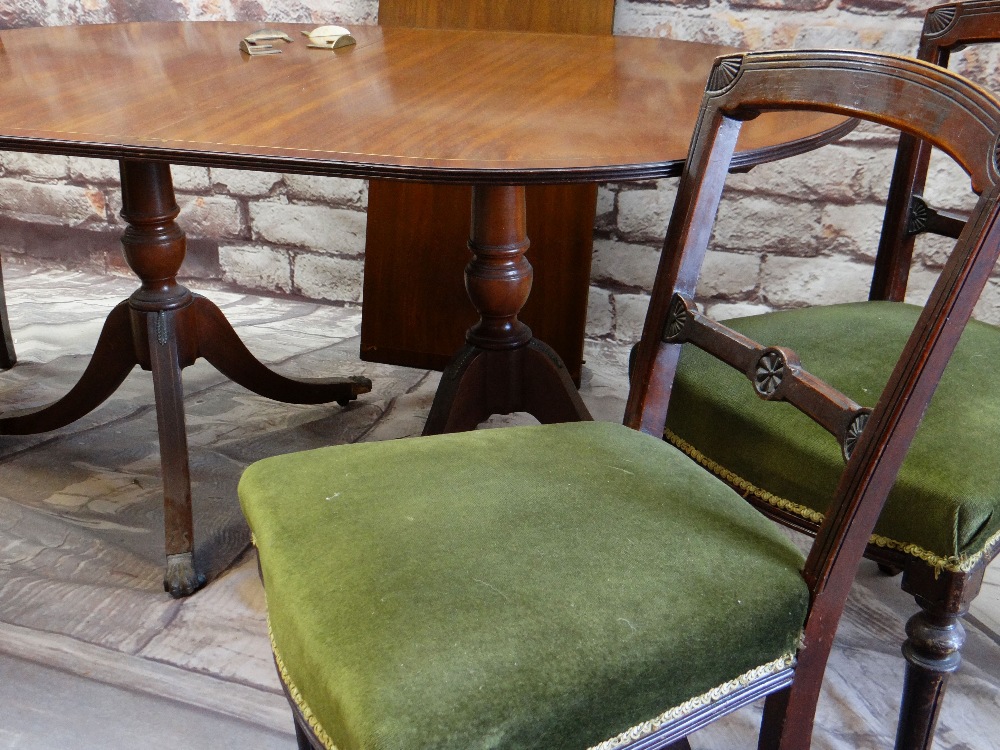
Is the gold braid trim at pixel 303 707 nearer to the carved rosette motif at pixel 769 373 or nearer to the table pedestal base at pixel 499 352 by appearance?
the carved rosette motif at pixel 769 373

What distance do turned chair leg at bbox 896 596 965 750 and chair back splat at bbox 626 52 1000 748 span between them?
0.18 m

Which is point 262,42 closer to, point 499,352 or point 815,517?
point 499,352

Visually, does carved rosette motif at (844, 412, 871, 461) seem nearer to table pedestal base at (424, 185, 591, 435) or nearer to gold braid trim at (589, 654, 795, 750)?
gold braid trim at (589, 654, 795, 750)

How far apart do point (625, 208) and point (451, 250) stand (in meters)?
0.46

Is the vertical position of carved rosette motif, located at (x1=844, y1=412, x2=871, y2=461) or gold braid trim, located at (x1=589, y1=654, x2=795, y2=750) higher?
carved rosette motif, located at (x1=844, y1=412, x2=871, y2=461)

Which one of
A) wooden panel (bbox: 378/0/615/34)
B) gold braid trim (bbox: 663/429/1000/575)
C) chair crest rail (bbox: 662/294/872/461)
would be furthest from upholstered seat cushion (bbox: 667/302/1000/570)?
wooden panel (bbox: 378/0/615/34)

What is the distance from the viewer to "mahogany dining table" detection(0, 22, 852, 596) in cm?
113

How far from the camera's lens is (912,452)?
982 mm

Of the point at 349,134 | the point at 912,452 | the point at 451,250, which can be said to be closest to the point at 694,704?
the point at 912,452

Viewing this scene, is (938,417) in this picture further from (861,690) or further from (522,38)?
(522,38)

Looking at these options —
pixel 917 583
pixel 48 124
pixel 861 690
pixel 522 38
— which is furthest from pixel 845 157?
pixel 48 124

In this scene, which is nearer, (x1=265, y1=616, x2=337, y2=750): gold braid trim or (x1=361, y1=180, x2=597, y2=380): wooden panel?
(x1=265, y1=616, x2=337, y2=750): gold braid trim

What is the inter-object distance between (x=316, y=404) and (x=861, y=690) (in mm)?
1300

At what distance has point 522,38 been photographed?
1993 mm
